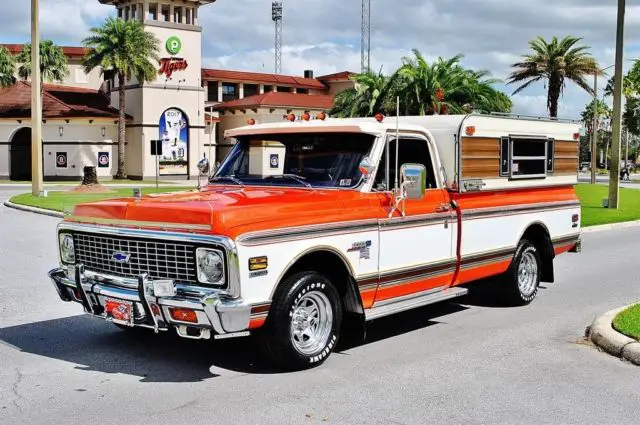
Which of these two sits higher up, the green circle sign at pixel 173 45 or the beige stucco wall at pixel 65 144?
the green circle sign at pixel 173 45

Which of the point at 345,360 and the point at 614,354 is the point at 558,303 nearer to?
the point at 614,354

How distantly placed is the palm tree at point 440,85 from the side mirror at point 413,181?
34.6 metres

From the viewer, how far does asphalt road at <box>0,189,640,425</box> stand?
5672 millimetres

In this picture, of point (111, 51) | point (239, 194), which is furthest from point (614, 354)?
point (111, 51)

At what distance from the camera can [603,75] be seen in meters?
48.7

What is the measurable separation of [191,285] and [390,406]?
70.1 inches

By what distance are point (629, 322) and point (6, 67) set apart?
5517 cm

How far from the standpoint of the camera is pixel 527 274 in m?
10.0

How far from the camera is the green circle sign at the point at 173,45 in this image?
57.5m

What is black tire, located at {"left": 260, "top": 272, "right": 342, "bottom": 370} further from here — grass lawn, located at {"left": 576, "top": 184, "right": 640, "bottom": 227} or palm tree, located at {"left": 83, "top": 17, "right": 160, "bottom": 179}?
palm tree, located at {"left": 83, "top": 17, "right": 160, "bottom": 179}

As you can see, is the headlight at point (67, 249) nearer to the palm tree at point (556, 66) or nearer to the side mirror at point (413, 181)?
the side mirror at point (413, 181)

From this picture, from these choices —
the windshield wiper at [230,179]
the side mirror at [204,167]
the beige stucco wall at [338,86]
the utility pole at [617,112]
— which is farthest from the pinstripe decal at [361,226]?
the beige stucco wall at [338,86]

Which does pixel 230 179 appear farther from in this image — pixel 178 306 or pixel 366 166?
pixel 178 306

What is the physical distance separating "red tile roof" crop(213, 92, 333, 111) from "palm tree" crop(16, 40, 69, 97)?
50.1 ft
